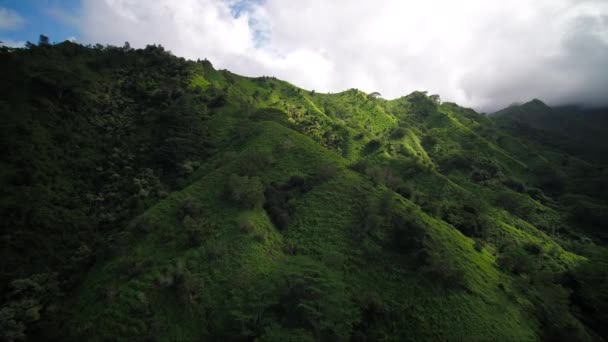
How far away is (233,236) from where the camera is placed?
→ 143 feet

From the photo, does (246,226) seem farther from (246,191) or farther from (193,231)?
(246,191)

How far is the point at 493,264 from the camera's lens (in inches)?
1877

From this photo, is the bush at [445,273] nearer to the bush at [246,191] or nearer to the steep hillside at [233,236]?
the steep hillside at [233,236]

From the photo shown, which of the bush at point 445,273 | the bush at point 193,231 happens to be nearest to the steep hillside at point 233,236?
the bush at point 445,273

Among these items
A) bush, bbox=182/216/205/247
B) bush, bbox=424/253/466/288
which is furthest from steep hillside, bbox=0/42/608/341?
bush, bbox=182/216/205/247

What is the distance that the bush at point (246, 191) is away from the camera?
5014 cm

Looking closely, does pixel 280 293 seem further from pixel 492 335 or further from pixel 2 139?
pixel 2 139

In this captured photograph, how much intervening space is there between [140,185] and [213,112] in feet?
136

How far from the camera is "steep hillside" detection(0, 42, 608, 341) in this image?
33375 millimetres

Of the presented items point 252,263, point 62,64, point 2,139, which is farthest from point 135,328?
point 62,64

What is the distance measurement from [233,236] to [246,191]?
981 centimetres

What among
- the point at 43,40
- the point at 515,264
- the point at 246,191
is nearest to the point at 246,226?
the point at 246,191

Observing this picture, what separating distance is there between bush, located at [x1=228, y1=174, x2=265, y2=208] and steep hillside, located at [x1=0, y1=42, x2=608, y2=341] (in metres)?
0.28

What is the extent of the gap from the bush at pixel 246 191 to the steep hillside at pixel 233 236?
283mm
